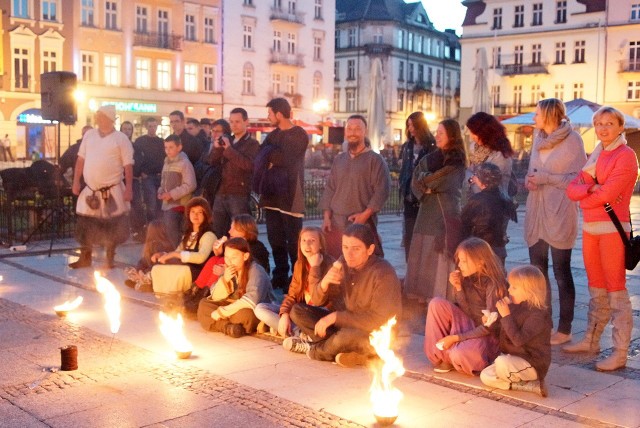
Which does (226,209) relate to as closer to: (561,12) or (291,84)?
(291,84)

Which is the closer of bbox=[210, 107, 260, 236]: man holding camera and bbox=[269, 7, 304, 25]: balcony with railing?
bbox=[210, 107, 260, 236]: man holding camera

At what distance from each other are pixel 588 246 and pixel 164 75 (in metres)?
40.7

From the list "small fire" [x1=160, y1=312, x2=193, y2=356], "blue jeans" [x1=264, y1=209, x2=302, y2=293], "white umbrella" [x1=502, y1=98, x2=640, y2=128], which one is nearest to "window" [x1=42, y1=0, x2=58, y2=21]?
"white umbrella" [x1=502, y1=98, x2=640, y2=128]

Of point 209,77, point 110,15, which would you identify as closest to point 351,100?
point 209,77

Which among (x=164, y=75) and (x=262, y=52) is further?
(x=262, y=52)

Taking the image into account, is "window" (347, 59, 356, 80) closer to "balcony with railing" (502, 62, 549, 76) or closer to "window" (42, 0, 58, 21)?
"balcony with railing" (502, 62, 549, 76)

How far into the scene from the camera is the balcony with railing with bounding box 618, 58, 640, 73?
53000mm

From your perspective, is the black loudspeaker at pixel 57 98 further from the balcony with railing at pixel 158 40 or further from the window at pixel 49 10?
the balcony with railing at pixel 158 40

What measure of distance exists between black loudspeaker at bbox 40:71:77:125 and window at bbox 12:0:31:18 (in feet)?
97.4

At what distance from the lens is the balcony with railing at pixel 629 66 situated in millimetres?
53000

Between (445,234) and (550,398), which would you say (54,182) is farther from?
(550,398)

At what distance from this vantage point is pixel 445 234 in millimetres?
7820

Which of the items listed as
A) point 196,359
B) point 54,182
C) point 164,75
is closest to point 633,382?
point 196,359

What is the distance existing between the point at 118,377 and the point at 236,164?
13.1 feet
